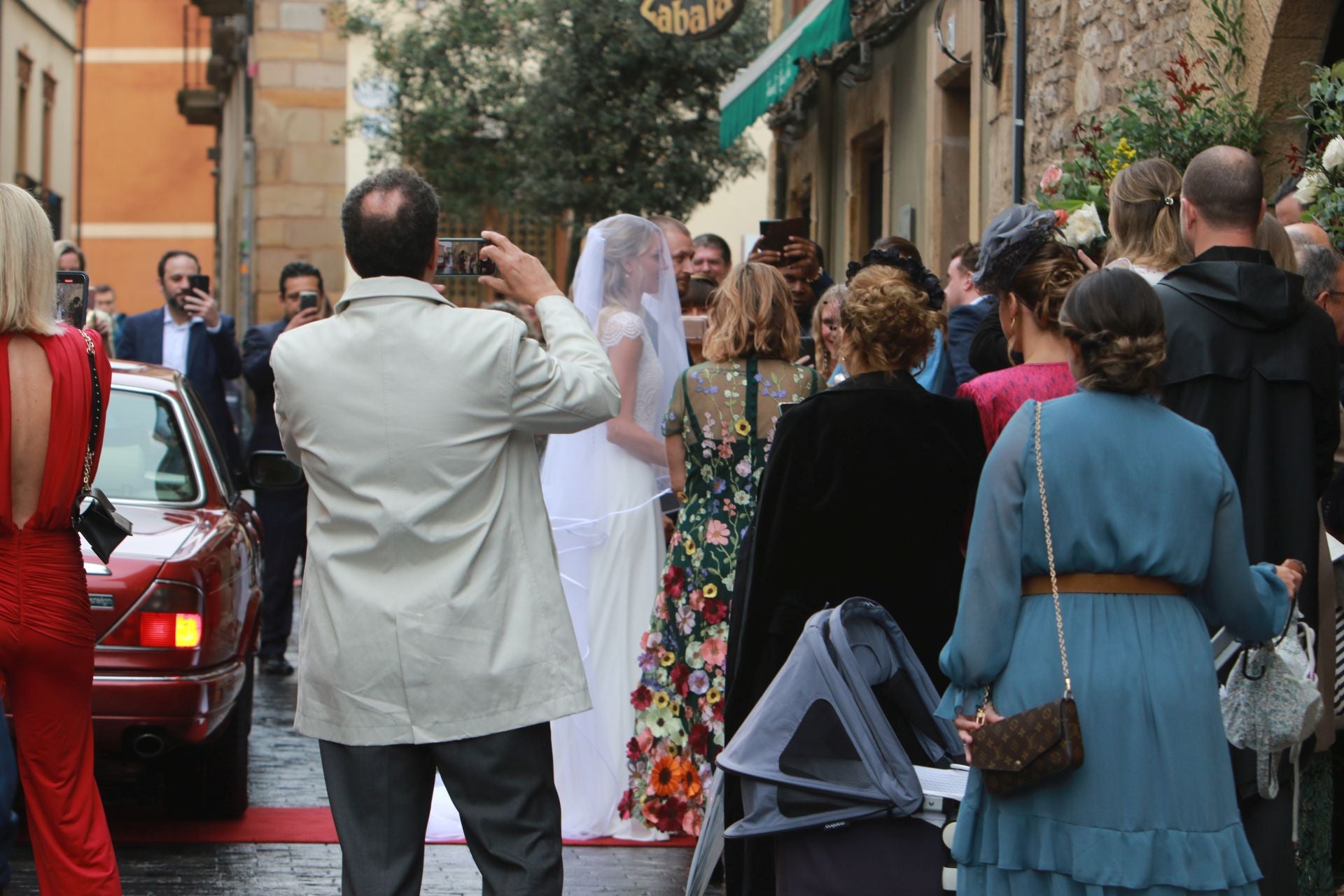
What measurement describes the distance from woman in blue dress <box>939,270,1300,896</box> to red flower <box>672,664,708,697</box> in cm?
250

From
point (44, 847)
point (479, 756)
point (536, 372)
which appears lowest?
point (44, 847)

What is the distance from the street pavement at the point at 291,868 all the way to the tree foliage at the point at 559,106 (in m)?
14.4

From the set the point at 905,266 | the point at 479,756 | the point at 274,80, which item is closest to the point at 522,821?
the point at 479,756

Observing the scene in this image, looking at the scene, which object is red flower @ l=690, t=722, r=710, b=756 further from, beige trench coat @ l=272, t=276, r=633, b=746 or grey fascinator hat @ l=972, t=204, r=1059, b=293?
beige trench coat @ l=272, t=276, r=633, b=746

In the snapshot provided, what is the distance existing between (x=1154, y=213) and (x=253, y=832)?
12.5 feet

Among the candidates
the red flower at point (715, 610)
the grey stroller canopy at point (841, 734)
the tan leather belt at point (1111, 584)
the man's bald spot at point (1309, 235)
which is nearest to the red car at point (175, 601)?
the red flower at point (715, 610)

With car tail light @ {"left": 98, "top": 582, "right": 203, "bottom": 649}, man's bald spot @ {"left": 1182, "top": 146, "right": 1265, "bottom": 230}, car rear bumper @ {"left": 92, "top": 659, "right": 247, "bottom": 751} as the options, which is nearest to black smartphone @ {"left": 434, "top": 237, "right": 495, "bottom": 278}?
man's bald spot @ {"left": 1182, "top": 146, "right": 1265, "bottom": 230}

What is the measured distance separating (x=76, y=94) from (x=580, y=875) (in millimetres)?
41720

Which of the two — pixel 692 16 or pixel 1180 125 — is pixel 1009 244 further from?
pixel 692 16

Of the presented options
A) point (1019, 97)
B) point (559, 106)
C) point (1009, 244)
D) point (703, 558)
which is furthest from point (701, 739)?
point (559, 106)

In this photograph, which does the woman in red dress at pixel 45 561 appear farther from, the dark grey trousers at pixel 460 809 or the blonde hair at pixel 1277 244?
the blonde hair at pixel 1277 244

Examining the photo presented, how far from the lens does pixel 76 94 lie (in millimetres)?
43781

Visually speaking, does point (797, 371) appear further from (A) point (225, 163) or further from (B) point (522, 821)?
(A) point (225, 163)

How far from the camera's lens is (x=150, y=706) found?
5.62 meters
